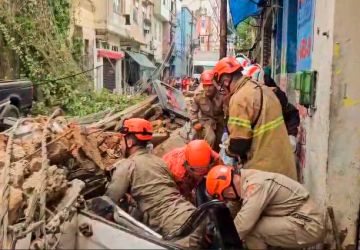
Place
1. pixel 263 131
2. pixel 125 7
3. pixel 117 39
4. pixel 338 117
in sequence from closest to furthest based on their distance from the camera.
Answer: pixel 338 117
pixel 263 131
pixel 117 39
pixel 125 7

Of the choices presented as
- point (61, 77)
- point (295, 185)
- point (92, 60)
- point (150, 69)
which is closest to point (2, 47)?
point (61, 77)

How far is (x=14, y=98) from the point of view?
10.1m

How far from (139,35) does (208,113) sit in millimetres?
30214

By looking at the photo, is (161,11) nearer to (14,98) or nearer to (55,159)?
(14,98)

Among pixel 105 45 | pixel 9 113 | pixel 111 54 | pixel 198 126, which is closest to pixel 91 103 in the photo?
pixel 9 113

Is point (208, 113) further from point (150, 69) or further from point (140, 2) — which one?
point (140, 2)

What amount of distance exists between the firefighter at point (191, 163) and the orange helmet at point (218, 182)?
2.47 ft

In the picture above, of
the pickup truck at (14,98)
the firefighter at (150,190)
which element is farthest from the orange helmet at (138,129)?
the pickup truck at (14,98)

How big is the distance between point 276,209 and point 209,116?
3.53 metres

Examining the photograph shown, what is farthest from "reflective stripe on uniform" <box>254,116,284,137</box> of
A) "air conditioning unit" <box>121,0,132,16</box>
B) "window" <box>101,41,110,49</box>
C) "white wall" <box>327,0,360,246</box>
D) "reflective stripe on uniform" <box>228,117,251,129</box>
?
"air conditioning unit" <box>121,0,132,16</box>

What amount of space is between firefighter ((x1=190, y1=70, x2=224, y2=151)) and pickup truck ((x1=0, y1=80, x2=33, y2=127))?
11.0ft

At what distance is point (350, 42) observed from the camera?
401cm

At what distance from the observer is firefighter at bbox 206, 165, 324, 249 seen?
389cm

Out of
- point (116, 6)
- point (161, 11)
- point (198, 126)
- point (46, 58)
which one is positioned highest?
point (161, 11)
